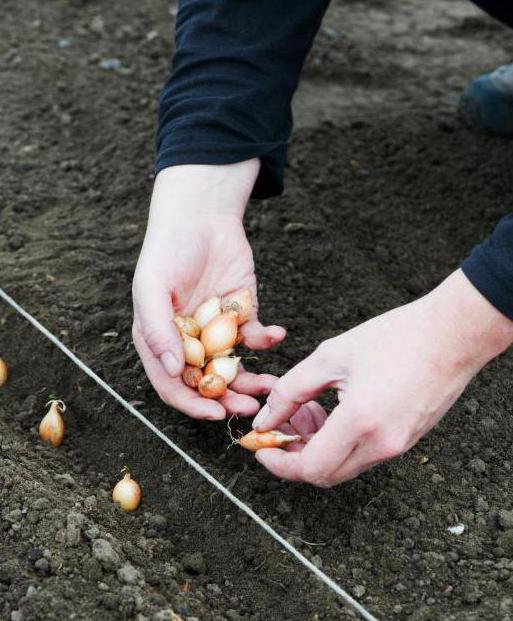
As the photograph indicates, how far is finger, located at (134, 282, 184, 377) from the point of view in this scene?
5.02 feet

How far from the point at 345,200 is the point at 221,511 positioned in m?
1.15

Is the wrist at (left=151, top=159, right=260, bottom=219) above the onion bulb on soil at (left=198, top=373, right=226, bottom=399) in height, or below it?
above

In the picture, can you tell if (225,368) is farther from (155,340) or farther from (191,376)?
(155,340)

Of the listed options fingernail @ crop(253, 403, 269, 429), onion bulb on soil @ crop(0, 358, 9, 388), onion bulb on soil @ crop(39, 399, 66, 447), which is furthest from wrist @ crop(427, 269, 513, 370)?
onion bulb on soil @ crop(0, 358, 9, 388)

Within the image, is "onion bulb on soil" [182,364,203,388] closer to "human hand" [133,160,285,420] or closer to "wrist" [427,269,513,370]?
"human hand" [133,160,285,420]

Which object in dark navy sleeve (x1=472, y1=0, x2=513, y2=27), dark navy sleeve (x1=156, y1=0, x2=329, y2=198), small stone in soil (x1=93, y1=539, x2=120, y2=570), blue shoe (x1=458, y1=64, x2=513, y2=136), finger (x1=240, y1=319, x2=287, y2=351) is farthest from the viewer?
blue shoe (x1=458, y1=64, x2=513, y2=136)

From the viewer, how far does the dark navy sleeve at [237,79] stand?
6.09 ft

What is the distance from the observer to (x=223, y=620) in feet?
4.69

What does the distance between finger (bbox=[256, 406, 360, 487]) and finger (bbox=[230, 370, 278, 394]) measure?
217 millimetres

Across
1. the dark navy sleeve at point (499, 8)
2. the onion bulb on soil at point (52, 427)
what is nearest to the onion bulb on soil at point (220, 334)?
the onion bulb on soil at point (52, 427)

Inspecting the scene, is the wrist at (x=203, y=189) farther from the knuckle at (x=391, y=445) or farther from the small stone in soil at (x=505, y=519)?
the small stone in soil at (x=505, y=519)

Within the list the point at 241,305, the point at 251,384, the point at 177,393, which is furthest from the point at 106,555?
the point at 241,305

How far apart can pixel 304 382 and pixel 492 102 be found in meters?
1.66

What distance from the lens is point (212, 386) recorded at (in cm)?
161
